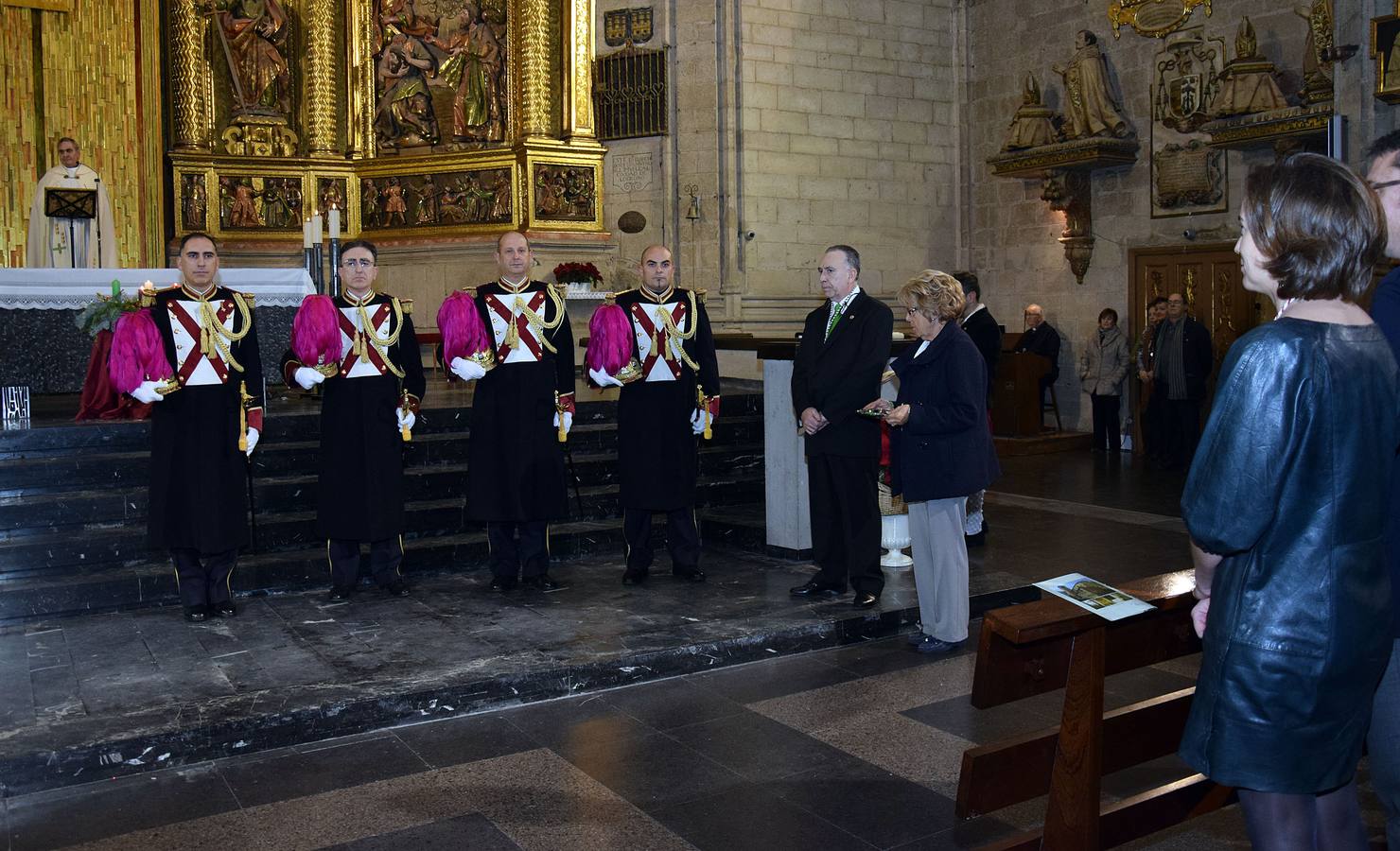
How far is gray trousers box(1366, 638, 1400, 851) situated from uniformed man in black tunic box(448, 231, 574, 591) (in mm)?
4318

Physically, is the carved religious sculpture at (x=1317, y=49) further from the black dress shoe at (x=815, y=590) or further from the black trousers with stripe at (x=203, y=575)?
the black trousers with stripe at (x=203, y=575)

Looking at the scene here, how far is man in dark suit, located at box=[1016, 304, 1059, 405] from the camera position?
13547 millimetres

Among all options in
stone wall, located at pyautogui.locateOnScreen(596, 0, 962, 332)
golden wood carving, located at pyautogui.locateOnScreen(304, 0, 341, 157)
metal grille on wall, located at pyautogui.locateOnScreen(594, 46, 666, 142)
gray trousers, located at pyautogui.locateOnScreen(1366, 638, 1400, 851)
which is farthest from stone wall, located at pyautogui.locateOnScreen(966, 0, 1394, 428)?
gray trousers, located at pyautogui.locateOnScreen(1366, 638, 1400, 851)

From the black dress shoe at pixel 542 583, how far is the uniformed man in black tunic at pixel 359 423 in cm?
70

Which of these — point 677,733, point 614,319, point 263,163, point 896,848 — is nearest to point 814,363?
point 614,319

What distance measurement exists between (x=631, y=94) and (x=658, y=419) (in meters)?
7.56

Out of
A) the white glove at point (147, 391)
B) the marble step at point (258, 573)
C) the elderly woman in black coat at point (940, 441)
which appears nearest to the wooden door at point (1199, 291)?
the marble step at point (258, 573)

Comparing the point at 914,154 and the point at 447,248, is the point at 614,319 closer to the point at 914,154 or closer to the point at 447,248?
the point at 447,248

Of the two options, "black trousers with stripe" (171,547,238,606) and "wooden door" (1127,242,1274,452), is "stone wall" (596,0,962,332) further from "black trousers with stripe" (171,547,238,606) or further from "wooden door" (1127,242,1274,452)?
"black trousers with stripe" (171,547,238,606)

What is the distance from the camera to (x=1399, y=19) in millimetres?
9141

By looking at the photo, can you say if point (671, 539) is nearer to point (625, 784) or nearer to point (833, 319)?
point (833, 319)

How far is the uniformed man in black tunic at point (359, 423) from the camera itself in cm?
593

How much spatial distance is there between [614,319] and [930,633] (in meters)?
2.15

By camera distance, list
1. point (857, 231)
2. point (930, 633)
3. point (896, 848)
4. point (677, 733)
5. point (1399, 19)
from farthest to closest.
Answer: point (857, 231)
point (1399, 19)
point (930, 633)
point (677, 733)
point (896, 848)
